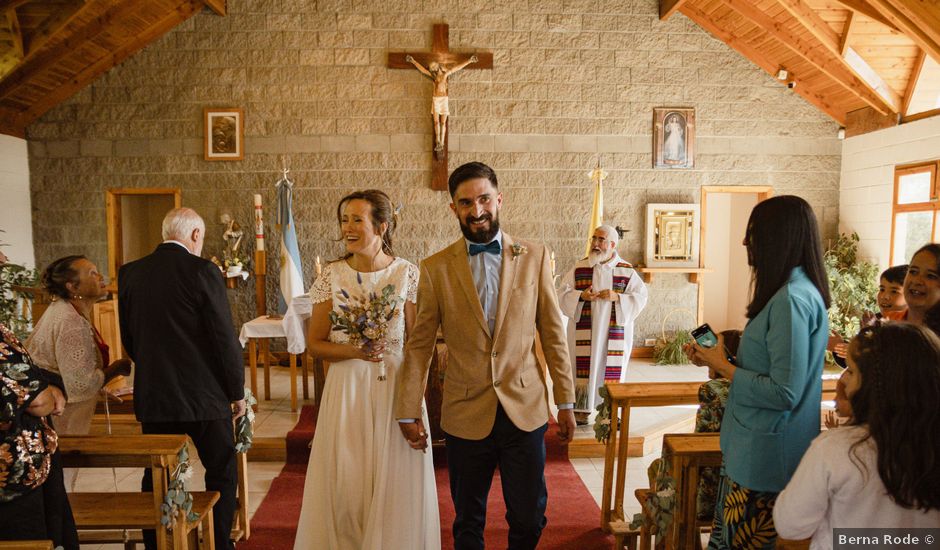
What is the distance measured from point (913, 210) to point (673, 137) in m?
2.66

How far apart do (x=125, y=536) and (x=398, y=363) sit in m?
1.60

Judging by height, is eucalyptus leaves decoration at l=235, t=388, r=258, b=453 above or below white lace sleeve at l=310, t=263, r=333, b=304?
below

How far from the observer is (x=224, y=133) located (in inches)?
281

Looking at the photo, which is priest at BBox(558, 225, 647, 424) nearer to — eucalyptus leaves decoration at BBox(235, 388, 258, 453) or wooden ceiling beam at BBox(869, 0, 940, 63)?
eucalyptus leaves decoration at BBox(235, 388, 258, 453)

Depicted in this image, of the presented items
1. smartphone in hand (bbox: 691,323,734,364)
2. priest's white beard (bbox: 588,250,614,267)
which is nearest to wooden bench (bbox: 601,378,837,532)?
smartphone in hand (bbox: 691,323,734,364)

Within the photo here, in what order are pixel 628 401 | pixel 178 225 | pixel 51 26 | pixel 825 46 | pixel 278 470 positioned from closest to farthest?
pixel 178 225 → pixel 628 401 → pixel 278 470 → pixel 51 26 → pixel 825 46

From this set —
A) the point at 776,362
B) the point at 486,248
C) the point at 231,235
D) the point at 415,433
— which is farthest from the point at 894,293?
the point at 231,235

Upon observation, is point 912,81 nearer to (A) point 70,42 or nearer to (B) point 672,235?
(B) point 672,235

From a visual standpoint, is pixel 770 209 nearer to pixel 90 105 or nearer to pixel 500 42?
pixel 500 42

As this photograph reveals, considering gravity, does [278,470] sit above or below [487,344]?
below

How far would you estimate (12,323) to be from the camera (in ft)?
17.1

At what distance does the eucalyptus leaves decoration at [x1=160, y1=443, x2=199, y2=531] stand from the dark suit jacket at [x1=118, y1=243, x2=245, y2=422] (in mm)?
229

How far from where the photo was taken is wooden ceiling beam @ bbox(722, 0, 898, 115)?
6480 mm

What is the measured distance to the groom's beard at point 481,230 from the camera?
204cm
